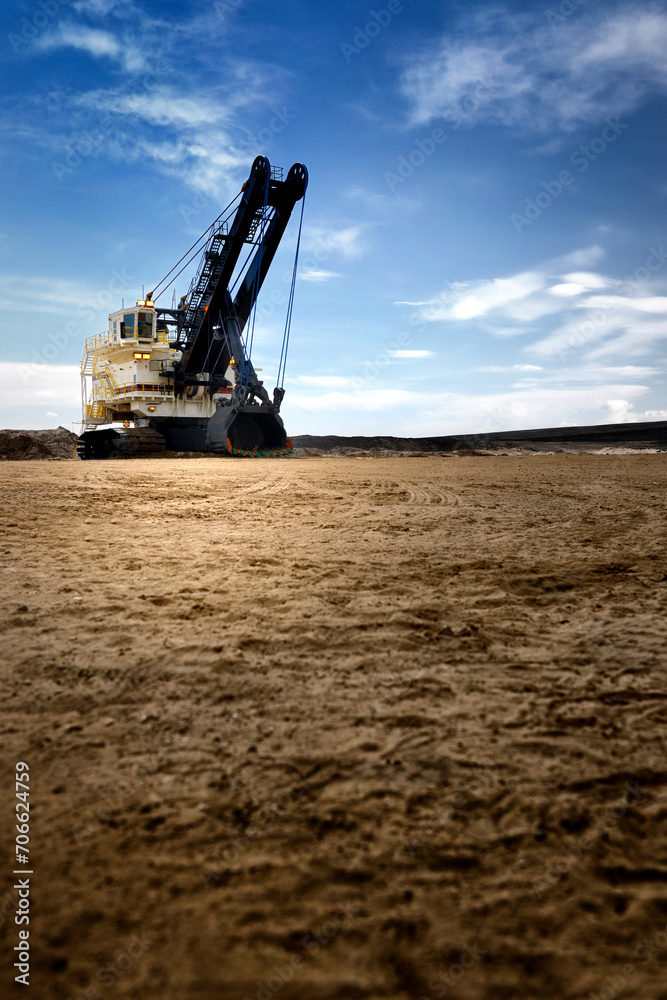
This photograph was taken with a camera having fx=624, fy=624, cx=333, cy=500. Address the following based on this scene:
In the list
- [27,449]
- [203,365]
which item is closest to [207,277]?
[203,365]

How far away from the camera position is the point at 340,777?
83.4 inches

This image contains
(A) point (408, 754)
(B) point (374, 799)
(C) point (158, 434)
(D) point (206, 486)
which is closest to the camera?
(B) point (374, 799)

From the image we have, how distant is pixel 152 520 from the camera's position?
691 centimetres

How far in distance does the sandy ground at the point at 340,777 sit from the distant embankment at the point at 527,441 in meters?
24.4

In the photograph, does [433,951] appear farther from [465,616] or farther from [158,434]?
[158,434]

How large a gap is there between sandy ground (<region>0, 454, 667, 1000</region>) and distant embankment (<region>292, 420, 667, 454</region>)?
80.1ft

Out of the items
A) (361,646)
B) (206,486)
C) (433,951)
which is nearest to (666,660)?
(361,646)

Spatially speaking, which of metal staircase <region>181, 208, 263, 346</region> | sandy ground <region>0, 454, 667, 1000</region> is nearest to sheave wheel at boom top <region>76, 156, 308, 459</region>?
metal staircase <region>181, 208, 263, 346</region>

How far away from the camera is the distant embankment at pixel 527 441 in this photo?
28862 mm

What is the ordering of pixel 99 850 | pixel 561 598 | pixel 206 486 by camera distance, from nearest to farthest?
1. pixel 99 850
2. pixel 561 598
3. pixel 206 486

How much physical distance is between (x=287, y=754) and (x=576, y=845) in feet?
3.23

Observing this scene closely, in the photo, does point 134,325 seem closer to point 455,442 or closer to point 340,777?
point 455,442

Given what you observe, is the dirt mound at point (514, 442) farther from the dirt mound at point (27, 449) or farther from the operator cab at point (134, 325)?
the dirt mound at point (27, 449)

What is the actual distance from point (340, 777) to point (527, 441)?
32456 millimetres
